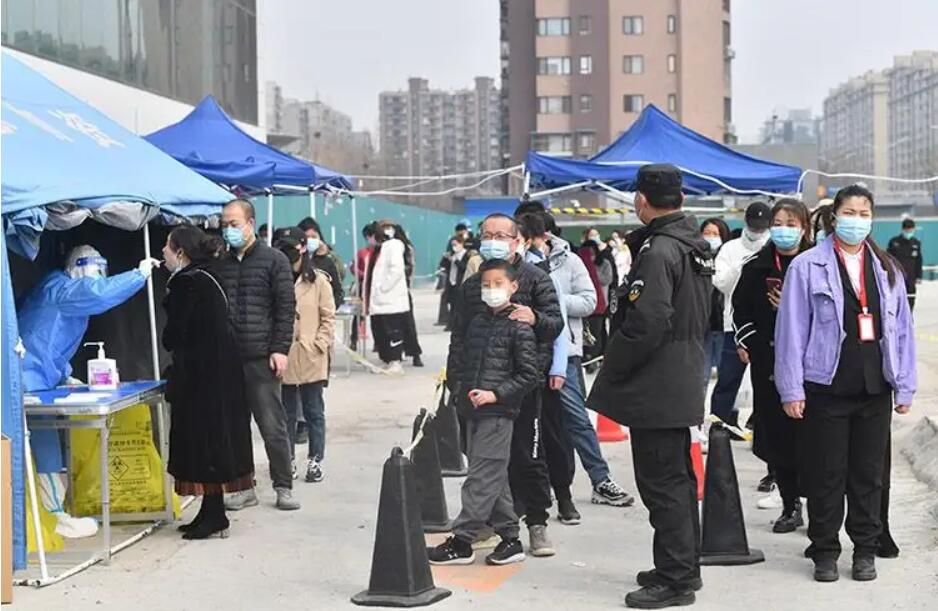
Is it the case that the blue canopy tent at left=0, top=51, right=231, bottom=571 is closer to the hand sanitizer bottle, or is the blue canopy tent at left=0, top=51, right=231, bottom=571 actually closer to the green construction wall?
the hand sanitizer bottle

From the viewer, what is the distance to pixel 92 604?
6.47 m

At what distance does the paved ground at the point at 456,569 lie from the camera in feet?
21.2

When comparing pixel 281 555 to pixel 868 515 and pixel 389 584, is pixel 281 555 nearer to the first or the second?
pixel 389 584

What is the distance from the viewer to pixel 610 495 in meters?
8.72

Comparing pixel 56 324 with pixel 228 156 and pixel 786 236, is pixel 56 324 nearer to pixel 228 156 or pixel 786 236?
pixel 786 236

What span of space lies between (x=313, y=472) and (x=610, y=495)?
228 cm

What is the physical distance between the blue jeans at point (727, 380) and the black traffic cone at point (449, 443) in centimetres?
206

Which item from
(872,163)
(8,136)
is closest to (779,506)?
(8,136)

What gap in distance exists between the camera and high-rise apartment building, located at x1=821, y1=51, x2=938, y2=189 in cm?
13825

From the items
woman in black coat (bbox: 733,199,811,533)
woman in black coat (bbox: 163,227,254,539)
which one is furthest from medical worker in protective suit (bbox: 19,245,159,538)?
woman in black coat (bbox: 733,199,811,533)

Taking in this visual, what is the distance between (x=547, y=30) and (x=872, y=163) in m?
81.1

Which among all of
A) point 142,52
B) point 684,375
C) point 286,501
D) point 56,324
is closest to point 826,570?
point 684,375

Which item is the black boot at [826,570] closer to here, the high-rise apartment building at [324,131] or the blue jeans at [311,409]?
the blue jeans at [311,409]

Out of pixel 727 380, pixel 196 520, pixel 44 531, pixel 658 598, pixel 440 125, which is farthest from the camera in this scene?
pixel 440 125
